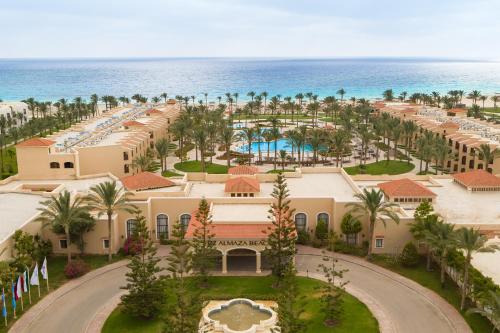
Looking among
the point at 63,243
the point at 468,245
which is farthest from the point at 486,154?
the point at 63,243

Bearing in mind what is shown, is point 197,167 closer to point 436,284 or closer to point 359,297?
point 359,297

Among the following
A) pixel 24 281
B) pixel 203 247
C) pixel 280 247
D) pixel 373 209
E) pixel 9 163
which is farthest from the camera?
pixel 9 163

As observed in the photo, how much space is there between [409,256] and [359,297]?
6820mm

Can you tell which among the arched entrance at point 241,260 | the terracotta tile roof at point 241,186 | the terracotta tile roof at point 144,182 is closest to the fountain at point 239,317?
the arched entrance at point 241,260

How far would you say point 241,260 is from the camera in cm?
4228

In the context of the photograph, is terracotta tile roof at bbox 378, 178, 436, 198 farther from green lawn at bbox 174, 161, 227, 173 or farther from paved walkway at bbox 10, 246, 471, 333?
green lawn at bbox 174, 161, 227, 173

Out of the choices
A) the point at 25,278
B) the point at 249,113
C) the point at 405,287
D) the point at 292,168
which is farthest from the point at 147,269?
the point at 249,113

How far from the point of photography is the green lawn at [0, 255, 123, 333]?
33.8m

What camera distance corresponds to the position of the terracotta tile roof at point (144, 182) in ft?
164

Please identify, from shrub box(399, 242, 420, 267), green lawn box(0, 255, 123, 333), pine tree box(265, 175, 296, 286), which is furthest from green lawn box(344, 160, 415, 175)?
green lawn box(0, 255, 123, 333)

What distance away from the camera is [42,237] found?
42906 millimetres

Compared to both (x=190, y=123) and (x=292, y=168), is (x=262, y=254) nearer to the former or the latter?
(x=292, y=168)

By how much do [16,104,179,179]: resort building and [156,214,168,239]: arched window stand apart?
613 inches

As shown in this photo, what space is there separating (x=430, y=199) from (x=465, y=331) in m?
17.9
